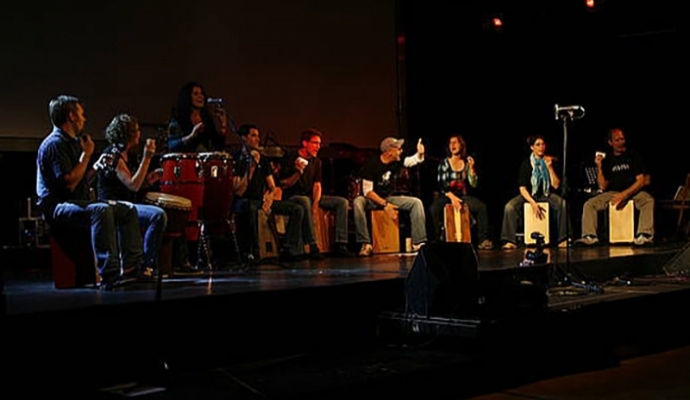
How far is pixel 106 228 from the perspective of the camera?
5.51 metres

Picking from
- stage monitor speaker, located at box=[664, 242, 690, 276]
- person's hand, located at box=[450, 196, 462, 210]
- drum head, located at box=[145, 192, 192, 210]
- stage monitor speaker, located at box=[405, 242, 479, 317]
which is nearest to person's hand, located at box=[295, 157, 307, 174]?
person's hand, located at box=[450, 196, 462, 210]

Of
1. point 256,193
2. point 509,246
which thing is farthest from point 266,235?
point 509,246

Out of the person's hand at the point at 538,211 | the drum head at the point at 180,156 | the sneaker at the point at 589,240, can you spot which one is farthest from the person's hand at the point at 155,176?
the sneaker at the point at 589,240

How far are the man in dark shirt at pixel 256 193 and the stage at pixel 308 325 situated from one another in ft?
2.65

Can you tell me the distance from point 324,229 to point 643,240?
323 centimetres

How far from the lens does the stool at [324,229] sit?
8695mm

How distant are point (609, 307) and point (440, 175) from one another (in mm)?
3689

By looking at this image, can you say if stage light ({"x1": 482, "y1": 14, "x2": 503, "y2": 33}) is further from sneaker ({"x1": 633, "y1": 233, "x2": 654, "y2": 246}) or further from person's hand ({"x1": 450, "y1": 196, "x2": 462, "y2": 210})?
sneaker ({"x1": 633, "y1": 233, "x2": 654, "y2": 246})

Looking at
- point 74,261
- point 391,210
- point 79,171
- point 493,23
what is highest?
point 493,23

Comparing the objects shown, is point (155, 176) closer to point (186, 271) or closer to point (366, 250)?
point (186, 271)

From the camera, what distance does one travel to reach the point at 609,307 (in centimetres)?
608

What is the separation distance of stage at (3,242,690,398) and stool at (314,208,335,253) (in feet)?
5.33

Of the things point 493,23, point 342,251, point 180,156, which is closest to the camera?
point 180,156

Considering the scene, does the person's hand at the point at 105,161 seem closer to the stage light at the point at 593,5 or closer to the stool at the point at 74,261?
the stool at the point at 74,261
